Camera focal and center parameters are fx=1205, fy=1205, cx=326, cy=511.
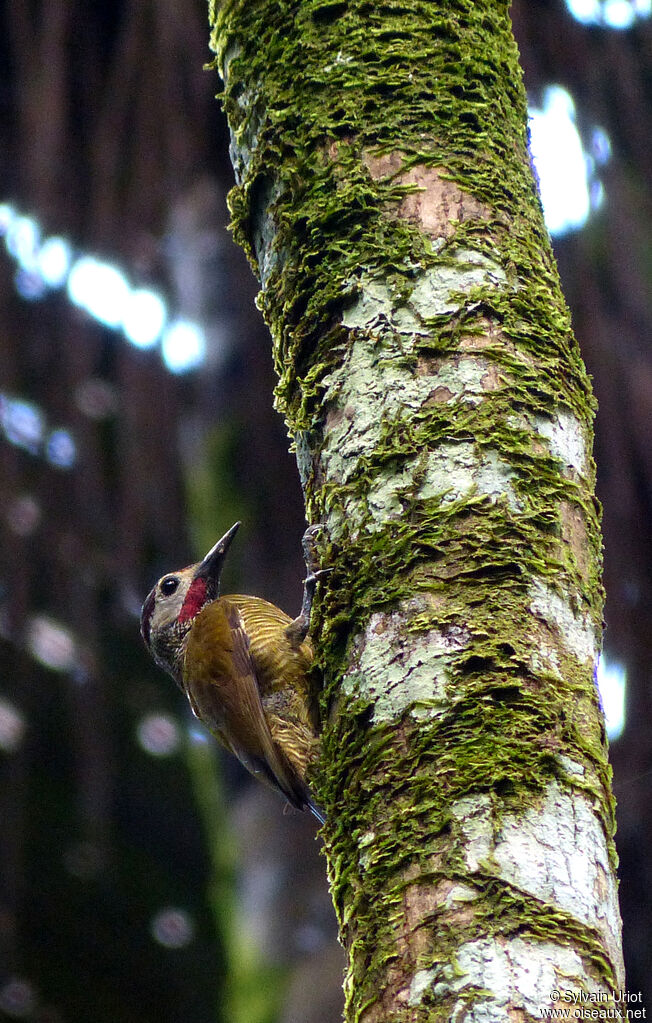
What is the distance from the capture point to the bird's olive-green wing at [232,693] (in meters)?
2.62

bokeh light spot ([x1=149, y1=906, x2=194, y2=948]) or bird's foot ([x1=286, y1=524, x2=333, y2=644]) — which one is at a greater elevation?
bird's foot ([x1=286, y1=524, x2=333, y2=644])

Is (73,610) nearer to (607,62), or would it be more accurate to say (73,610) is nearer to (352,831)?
(352,831)

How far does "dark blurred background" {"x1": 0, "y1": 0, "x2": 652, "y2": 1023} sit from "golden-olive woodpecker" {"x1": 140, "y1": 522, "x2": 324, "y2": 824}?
10.0 inches

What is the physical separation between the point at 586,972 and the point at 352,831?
1.17ft

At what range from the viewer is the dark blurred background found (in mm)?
2879

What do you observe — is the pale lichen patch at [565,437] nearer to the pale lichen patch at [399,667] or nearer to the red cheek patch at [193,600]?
the pale lichen patch at [399,667]

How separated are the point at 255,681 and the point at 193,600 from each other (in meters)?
0.75

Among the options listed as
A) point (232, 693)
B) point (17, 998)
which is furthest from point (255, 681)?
point (17, 998)

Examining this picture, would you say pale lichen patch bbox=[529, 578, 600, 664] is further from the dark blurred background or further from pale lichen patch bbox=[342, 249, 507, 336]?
the dark blurred background

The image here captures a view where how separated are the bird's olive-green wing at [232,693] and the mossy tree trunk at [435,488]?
3.09ft

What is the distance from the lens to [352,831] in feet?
4.82

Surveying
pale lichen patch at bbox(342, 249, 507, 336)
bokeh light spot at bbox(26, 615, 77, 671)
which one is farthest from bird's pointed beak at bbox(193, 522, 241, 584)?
pale lichen patch at bbox(342, 249, 507, 336)

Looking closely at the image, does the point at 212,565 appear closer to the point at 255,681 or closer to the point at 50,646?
the point at 255,681

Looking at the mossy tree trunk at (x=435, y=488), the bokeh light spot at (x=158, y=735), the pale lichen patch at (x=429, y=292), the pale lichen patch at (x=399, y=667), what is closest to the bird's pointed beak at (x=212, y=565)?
the mossy tree trunk at (x=435, y=488)
